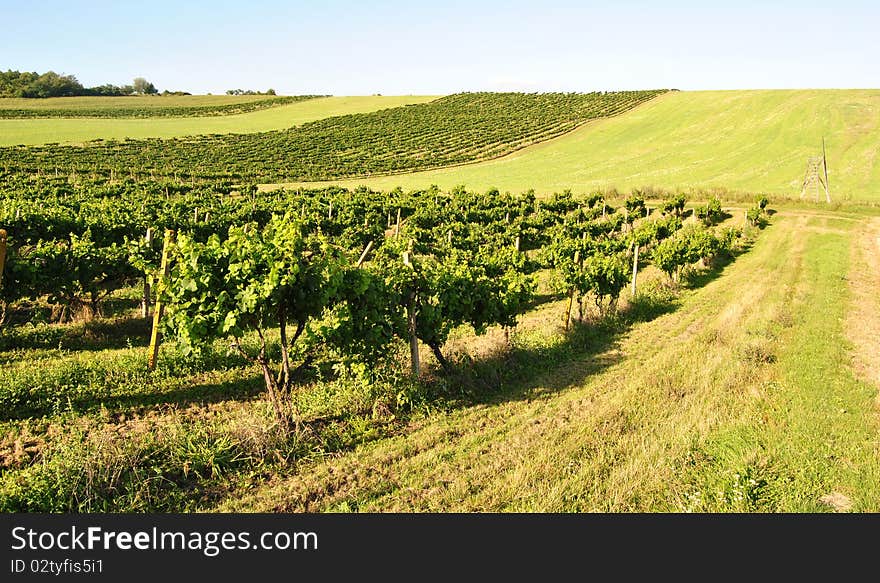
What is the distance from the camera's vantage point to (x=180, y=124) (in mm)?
93188

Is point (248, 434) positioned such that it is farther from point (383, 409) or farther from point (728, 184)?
point (728, 184)

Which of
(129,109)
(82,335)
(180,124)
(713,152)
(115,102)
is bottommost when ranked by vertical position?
(82,335)

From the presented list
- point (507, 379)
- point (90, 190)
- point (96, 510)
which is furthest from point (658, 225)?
point (90, 190)

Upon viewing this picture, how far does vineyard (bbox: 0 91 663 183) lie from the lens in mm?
59156

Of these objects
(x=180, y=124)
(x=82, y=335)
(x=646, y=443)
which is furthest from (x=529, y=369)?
(x=180, y=124)

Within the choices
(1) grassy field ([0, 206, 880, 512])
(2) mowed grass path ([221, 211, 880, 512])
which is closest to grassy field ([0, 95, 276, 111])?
(1) grassy field ([0, 206, 880, 512])

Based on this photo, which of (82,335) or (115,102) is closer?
(82,335)

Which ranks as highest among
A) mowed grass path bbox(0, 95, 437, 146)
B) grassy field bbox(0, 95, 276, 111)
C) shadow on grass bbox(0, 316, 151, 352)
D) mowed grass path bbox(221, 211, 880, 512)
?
grassy field bbox(0, 95, 276, 111)

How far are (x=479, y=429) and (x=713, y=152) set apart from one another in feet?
206

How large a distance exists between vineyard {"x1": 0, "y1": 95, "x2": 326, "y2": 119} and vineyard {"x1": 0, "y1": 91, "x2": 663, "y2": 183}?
102 feet

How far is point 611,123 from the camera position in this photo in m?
82.3

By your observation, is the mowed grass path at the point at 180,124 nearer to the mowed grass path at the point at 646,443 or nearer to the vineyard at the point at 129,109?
the vineyard at the point at 129,109

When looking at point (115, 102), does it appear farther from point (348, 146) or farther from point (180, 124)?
point (348, 146)

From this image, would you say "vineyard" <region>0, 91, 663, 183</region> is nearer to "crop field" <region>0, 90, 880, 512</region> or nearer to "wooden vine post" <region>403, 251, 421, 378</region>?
"crop field" <region>0, 90, 880, 512</region>
